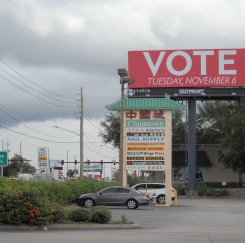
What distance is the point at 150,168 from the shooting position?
37469 millimetres

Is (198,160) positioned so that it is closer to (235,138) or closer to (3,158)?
(235,138)

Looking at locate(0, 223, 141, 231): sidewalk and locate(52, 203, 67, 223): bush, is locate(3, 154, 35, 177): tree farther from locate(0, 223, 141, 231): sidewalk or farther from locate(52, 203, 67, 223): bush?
locate(0, 223, 141, 231): sidewalk

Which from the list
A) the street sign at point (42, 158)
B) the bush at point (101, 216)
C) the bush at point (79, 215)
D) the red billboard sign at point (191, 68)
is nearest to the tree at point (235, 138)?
the red billboard sign at point (191, 68)

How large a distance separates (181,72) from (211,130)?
2981 cm

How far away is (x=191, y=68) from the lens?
2072 inches

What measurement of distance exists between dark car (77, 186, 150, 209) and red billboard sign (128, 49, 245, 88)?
64.3 feet

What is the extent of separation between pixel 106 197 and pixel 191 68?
2225cm

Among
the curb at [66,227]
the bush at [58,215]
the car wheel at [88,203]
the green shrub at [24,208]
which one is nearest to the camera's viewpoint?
the curb at [66,227]

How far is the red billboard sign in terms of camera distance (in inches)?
2061

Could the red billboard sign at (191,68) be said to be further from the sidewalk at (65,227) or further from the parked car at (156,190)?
the sidewalk at (65,227)

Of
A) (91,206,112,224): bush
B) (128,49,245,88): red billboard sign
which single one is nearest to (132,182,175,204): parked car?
(128,49,245,88): red billboard sign

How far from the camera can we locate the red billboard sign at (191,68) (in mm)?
52344

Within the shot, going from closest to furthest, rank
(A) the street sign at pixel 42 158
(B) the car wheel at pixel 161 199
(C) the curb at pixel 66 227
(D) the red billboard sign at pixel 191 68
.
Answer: (C) the curb at pixel 66 227, (A) the street sign at pixel 42 158, (B) the car wheel at pixel 161 199, (D) the red billboard sign at pixel 191 68

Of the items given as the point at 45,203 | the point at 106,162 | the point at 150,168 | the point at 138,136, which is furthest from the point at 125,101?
the point at 106,162
